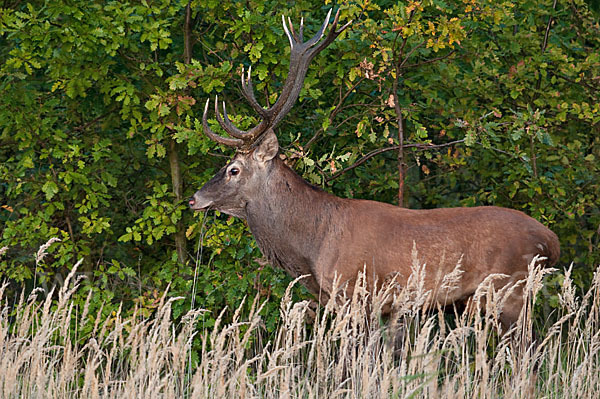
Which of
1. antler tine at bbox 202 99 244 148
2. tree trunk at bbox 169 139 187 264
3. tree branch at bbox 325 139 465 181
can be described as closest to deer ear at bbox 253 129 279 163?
antler tine at bbox 202 99 244 148

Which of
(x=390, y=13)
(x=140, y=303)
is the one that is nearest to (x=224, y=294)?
(x=140, y=303)

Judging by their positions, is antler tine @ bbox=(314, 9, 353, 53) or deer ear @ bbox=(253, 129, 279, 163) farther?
deer ear @ bbox=(253, 129, 279, 163)

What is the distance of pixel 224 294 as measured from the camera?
7195 millimetres

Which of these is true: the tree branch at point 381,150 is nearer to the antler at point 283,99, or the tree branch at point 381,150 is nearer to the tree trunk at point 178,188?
the antler at point 283,99

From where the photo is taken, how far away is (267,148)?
21.2 ft

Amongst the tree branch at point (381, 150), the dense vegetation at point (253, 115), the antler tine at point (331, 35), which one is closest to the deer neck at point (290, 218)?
the dense vegetation at point (253, 115)

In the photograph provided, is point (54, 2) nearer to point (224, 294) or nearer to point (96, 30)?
point (96, 30)

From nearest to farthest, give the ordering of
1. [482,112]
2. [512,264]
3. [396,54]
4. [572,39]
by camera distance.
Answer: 1. [512,264]
2. [396,54]
3. [482,112]
4. [572,39]

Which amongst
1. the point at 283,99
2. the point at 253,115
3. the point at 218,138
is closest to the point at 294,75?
the point at 283,99

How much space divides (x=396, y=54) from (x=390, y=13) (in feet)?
1.79

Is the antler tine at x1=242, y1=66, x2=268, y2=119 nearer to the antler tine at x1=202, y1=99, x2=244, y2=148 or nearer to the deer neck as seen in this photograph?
the antler tine at x1=202, y1=99, x2=244, y2=148

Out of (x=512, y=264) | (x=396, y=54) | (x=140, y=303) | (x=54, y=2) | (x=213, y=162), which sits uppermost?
(x=54, y=2)

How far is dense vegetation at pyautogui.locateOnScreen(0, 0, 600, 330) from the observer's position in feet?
22.1

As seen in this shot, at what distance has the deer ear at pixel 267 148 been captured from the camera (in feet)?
21.2
